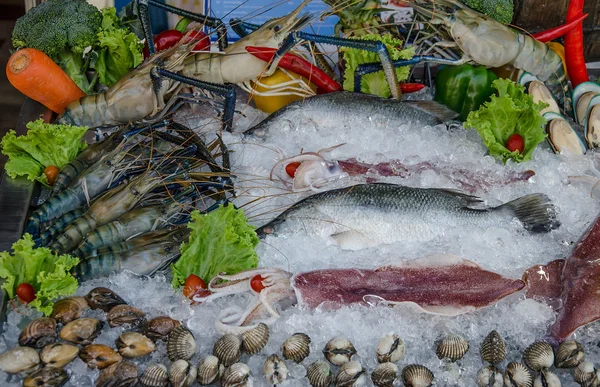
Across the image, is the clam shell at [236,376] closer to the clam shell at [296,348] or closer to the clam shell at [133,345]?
the clam shell at [296,348]

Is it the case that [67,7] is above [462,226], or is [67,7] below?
above

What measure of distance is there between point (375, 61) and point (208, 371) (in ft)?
6.63

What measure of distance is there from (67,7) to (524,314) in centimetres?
296

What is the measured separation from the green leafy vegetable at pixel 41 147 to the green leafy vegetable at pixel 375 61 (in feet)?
4.87

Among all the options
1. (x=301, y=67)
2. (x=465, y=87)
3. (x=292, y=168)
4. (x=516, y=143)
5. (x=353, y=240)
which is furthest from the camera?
(x=301, y=67)

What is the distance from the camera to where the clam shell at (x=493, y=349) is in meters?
2.07

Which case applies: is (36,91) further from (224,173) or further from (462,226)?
(462,226)

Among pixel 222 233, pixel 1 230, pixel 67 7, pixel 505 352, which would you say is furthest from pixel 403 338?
pixel 67 7

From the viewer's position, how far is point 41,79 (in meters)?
3.33

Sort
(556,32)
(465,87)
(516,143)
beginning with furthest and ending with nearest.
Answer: (556,32)
(465,87)
(516,143)

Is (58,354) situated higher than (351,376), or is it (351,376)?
(58,354)

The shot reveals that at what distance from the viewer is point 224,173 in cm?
276

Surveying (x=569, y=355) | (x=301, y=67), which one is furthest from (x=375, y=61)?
(x=569, y=355)

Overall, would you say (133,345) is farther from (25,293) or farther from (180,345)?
(25,293)
